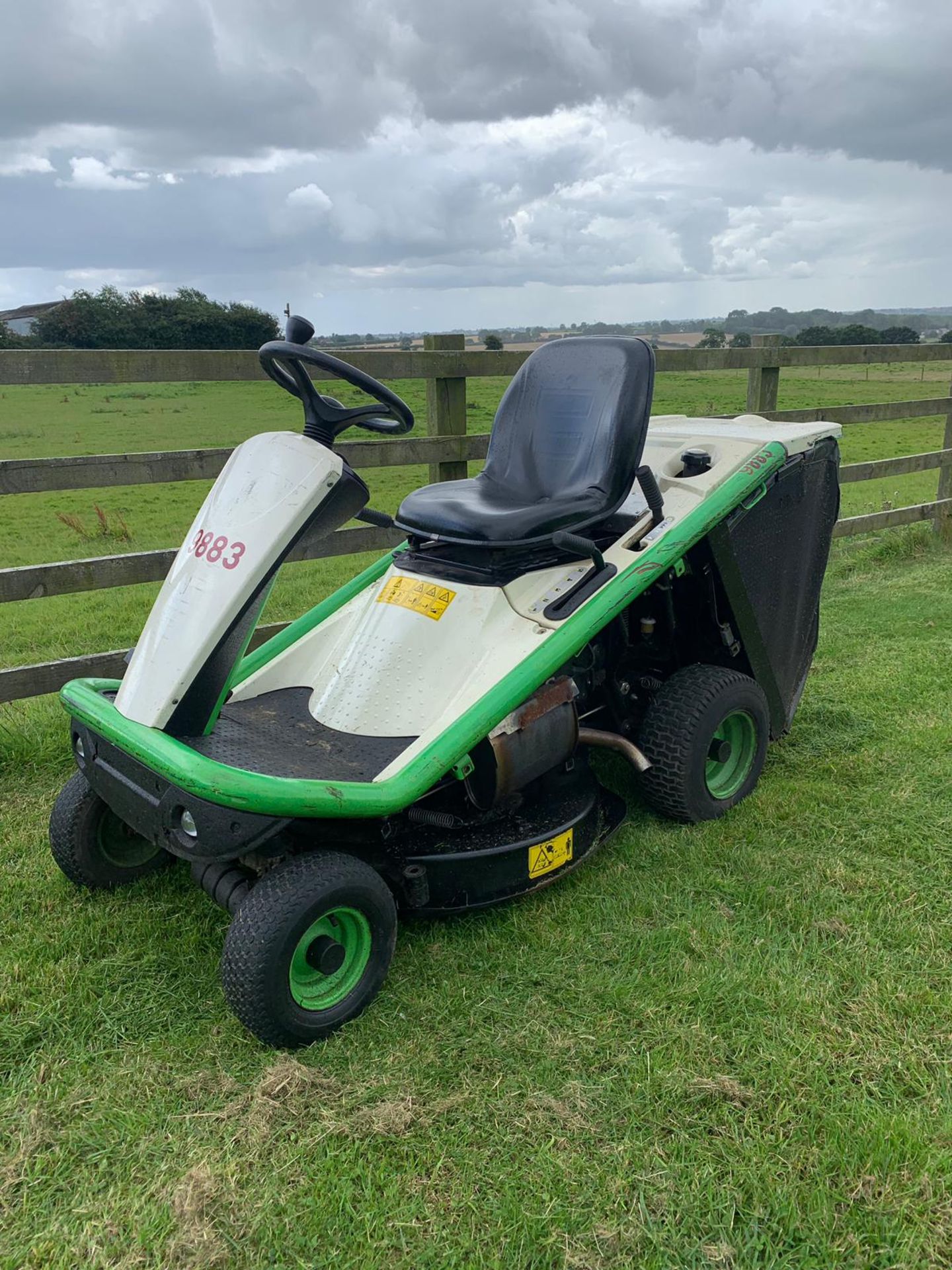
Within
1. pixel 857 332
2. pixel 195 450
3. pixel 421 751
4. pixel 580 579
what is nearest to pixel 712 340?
pixel 195 450

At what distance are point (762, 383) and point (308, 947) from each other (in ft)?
16.5

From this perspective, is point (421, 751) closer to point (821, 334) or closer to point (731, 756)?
point (731, 756)

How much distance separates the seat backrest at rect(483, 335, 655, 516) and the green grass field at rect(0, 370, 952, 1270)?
1.14 metres

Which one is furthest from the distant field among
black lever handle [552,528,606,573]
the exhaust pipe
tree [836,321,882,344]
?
the exhaust pipe

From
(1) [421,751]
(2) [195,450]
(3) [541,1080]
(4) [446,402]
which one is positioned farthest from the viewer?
(4) [446,402]

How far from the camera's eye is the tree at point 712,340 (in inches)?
231

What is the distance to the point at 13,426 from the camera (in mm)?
12719

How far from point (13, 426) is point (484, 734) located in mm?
12401

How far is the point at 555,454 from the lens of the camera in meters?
3.11

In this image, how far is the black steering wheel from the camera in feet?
8.11

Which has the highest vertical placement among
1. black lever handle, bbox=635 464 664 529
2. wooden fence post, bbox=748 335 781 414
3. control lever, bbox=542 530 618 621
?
wooden fence post, bbox=748 335 781 414

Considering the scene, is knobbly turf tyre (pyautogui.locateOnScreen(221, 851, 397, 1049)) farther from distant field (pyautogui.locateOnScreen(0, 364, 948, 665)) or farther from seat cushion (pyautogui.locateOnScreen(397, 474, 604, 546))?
distant field (pyautogui.locateOnScreen(0, 364, 948, 665))

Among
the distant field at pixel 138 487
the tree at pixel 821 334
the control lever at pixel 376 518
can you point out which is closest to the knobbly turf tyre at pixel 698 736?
the control lever at pixel 376 518

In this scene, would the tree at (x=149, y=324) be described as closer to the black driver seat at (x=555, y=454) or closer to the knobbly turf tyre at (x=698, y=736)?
the black driver seat at (x=555, y=454)
